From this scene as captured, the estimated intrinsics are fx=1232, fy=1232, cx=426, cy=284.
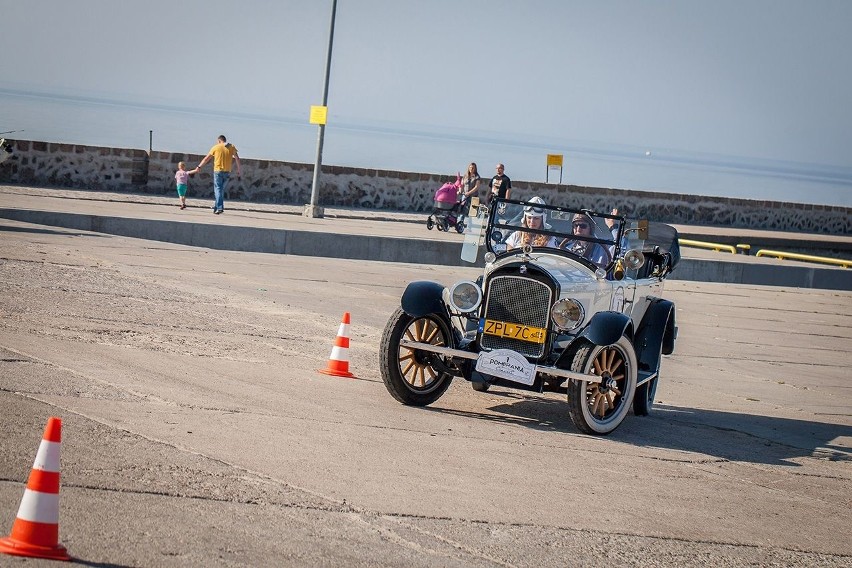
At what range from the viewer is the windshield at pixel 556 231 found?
34.9ft

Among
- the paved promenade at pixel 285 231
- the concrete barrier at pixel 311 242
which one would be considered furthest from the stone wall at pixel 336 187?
the concrete barrier at pixel 311 242

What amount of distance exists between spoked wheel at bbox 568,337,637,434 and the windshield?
3.00 ft

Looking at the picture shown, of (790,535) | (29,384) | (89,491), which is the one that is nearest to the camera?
(89,491)

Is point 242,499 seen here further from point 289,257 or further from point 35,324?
point 289,257

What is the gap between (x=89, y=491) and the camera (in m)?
6.35

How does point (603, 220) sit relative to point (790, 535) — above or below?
above

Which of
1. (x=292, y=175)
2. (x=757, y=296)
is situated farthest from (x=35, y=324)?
(x=292, y=175)

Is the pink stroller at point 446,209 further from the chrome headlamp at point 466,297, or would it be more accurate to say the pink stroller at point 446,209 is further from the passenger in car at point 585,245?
the chrome headlamp at point 466,297

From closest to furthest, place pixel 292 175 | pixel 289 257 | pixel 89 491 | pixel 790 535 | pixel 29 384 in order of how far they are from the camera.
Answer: pixel 89 491 → pixel 790 535 → pixel 29 384 → pixel 289 257 → pixel 292 175

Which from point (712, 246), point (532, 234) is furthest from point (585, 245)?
point (712, 246)

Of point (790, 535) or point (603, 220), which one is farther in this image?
point (603, 220)

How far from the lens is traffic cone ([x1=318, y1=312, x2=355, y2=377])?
11.0 m

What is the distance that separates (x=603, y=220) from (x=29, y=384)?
5.01 m

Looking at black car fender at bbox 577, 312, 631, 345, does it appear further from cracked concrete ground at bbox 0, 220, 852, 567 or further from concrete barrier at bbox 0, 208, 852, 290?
concrete barrier at bbox 0, 208, 852, 290
